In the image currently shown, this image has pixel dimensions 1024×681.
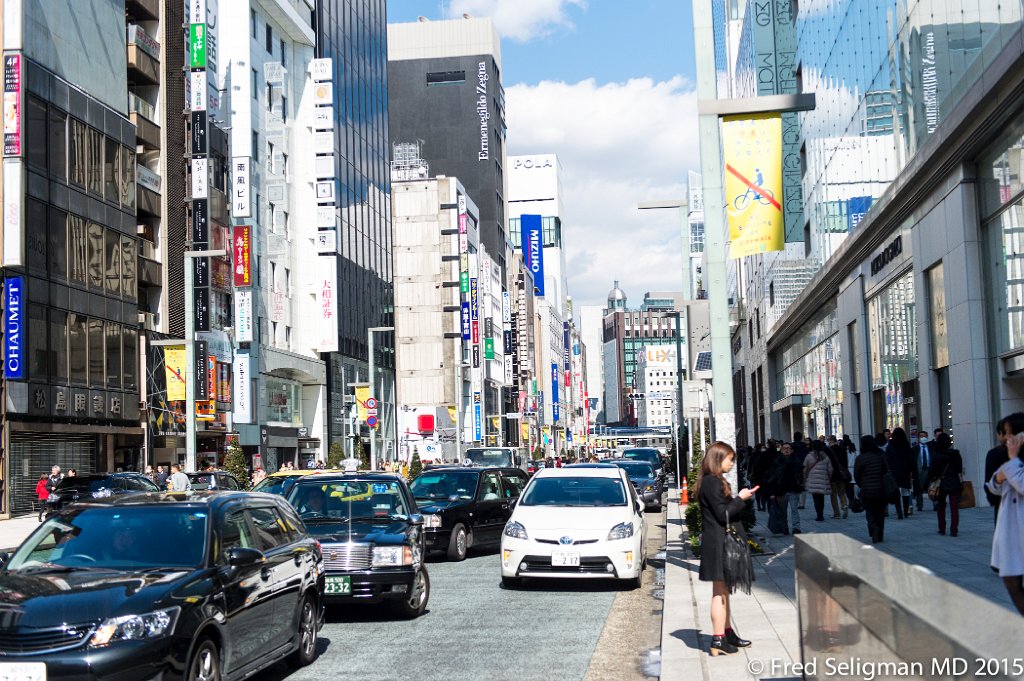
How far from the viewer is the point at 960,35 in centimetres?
2211

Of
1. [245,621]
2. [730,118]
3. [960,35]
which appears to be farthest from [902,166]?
[245,621]

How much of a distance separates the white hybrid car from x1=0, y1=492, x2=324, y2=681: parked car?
15.7ft

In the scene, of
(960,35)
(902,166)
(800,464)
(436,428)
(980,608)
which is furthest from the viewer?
(436,428)

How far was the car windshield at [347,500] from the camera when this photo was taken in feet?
43.6

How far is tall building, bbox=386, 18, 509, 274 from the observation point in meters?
129

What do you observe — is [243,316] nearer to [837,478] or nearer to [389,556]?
[837,478]

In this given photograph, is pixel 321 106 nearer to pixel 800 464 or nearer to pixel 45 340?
pixel 45 340

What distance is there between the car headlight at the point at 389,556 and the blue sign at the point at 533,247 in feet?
536

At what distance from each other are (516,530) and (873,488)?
6053mm

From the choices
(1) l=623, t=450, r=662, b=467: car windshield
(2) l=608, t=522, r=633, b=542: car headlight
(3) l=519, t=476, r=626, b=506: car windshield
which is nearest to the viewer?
(2) l=608, t=522, r=633, b=542: car headlight

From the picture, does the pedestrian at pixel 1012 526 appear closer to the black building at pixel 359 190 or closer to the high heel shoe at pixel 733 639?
the high heel shoe at pixel 733 639

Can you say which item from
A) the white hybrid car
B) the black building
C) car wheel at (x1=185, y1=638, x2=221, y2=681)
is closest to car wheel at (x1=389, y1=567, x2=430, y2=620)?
the white hybrid car

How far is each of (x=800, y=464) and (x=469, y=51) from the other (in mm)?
117904

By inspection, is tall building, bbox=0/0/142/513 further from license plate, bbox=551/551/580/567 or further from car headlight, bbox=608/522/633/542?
car headlight, bbox=608/522/633/542
